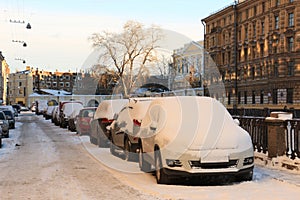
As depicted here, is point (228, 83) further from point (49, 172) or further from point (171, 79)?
point (49, 172)

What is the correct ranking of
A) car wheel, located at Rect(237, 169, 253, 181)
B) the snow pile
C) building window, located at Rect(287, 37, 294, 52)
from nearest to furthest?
car wheel, located at Rect(237, 169, 253, 181), the snow pile, building window, located at Rect(287, 37, 294, 52)

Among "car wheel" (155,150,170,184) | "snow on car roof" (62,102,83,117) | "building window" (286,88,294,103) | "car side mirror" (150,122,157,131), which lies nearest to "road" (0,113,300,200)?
"car wheel" (155,150,170,184)

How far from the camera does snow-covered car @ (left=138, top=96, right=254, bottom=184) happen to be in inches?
327

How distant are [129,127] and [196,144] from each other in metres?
3.85

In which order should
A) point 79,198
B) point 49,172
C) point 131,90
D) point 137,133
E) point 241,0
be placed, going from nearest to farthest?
point 79,198 < point 49,172 < point 137,133 < point 131,90 < point 241,0

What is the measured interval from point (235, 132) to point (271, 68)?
165 ft

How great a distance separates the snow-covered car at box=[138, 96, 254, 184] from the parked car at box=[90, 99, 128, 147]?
6.37m

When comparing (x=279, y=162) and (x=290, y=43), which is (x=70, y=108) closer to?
(x=279, y=162)

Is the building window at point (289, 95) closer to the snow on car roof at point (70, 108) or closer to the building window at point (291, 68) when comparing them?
the building window at point (291, 68)

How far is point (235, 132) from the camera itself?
8.97 meters

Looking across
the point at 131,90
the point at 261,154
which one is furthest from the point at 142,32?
the point at 261,154

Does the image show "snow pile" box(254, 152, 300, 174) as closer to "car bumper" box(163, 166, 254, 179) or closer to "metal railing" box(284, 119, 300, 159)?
"metal railing" box(284, 119, 300, 159)

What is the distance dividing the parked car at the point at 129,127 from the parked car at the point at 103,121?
243 centimetres

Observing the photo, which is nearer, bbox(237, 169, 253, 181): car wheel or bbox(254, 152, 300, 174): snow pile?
bbox(237, 169, 253, 181): car wheel
